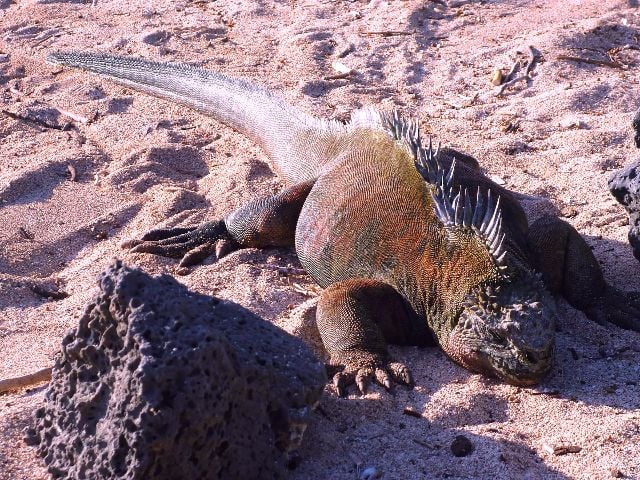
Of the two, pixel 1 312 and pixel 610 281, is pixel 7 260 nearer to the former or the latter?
pixel 1 312

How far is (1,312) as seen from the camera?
4156 mm

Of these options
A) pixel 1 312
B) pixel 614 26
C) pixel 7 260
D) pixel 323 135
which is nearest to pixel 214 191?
pixel 323 135

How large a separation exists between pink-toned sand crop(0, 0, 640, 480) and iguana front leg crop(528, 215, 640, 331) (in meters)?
0.10

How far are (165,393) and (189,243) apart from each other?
101 inches

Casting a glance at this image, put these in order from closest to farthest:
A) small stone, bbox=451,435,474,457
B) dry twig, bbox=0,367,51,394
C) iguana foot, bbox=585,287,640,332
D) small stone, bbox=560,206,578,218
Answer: small stone, bbox=451,435,474,457, dry twig, bbox=0,367,51,394, iguana foot, bbox=585,287,640,332, small stone, bbox=560,206,578,218

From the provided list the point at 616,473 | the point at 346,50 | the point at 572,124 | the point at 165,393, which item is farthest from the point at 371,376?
the point at 346,50

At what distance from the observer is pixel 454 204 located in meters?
3.89

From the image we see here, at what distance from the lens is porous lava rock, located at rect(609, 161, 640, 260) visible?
4.16 meters

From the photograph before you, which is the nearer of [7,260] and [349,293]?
[349,293]

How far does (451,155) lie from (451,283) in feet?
4.69

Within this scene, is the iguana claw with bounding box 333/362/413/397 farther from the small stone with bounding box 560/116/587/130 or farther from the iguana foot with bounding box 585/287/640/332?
the small stone with bounding box 560/116/587/130

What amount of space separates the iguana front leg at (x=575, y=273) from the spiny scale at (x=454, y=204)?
1.06 ft

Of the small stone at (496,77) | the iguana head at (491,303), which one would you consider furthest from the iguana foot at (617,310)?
the small stone at (496,77)

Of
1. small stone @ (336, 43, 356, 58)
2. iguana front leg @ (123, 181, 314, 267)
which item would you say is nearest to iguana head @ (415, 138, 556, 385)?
iguana front leg @ (123, 181, 314, 267)
